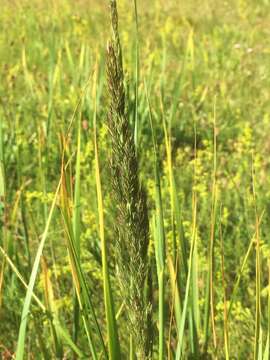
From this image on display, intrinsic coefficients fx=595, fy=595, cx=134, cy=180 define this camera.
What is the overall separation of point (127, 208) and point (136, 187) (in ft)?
0.10

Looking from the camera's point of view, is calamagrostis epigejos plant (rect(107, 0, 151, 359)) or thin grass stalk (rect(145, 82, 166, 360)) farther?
thin grass stalk (rect(145, 82, 166, 360))

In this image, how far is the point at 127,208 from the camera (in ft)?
2.51

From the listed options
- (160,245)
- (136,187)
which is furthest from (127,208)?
(160,245)

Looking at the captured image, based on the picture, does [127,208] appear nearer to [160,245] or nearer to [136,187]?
[136,187]

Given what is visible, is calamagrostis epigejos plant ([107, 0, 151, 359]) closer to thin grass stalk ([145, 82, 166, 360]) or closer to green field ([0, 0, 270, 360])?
green field ([0, 0, 270, 360])

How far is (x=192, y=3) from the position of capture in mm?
6895

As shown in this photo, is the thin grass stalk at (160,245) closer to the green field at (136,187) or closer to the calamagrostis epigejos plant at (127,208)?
the green field at (136,187)

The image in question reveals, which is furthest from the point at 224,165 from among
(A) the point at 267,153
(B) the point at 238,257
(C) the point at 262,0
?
(C) the point at 262,0

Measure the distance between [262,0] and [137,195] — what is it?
6242mm

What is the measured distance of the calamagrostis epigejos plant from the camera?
72cm

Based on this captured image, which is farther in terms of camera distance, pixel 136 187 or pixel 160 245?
pixel 160 245

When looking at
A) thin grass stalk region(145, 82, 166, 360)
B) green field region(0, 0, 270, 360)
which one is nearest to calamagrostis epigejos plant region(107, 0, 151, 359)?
green field region(0, 0, 270, 360)

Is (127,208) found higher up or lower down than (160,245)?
higher up

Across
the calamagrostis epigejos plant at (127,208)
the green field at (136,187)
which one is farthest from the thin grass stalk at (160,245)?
the calamagrostis epigejos plant at (127,208)
